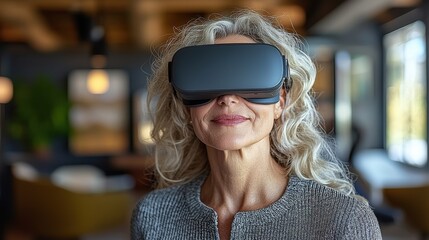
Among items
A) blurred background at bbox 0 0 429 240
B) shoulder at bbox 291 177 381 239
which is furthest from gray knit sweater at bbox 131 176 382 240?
blurred background at bbox 0 0 429 240

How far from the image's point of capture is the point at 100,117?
9453mm

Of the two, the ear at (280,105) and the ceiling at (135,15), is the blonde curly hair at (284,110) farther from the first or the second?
the ceiling at (135,15)

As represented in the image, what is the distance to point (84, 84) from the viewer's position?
9234 mm

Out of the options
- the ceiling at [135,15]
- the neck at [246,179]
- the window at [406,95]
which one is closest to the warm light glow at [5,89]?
the ceiling at [135,15]

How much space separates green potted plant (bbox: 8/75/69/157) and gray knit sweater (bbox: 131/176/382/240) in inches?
303

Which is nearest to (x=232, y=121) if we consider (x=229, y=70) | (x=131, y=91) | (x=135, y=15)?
(x=229, y=70)

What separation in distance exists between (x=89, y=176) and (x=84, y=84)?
2078mm

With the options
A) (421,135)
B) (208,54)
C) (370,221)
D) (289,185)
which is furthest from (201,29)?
(421,135)

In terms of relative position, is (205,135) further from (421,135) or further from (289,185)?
(421,135)

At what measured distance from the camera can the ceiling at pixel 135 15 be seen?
7.01 metres

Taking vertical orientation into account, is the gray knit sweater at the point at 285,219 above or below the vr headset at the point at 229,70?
below

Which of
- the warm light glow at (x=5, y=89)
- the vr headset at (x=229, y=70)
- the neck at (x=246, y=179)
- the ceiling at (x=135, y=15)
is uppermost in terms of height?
the ceiling at (x=135, y=15)

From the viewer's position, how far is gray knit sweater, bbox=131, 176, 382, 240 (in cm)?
117

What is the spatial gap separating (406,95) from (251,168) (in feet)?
22.3
